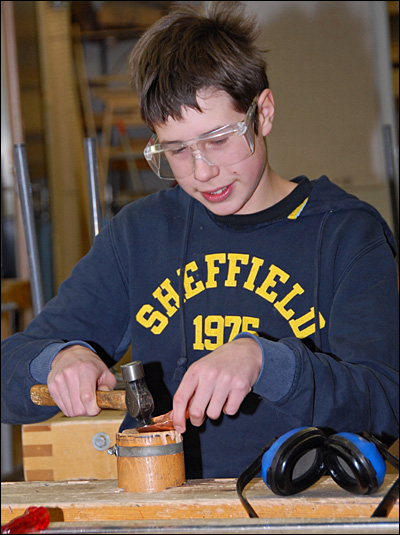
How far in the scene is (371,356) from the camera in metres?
1.09

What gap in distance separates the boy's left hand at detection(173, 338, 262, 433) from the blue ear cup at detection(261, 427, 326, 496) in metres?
0.09

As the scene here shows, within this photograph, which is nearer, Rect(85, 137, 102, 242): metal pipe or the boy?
the boy

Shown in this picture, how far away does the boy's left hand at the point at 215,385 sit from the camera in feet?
2.79

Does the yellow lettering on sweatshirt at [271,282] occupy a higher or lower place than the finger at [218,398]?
higher

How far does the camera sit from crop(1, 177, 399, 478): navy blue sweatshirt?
1.16 m

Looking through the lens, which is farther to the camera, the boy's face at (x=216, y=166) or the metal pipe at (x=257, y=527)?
the boy's face at (x=216, y=166)

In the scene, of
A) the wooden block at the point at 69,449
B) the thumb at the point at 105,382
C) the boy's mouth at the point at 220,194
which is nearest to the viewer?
the thumb at the point at 105,382

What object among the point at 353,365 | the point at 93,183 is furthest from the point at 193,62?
the point at 93,183

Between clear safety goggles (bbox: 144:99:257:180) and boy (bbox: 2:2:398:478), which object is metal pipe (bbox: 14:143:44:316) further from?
clear safety goggles (bbox: 144:99:257:180)

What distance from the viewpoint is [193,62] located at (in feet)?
3.92

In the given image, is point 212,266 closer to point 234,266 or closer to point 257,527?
point 234,266

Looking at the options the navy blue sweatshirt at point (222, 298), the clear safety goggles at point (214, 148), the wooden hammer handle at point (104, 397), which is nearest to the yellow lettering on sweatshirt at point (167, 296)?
the navy blue sweatshirt at point (222, 298)

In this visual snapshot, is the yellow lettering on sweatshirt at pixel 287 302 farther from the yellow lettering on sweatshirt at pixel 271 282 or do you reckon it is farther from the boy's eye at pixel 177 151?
the boy's eye at pixel 177 151

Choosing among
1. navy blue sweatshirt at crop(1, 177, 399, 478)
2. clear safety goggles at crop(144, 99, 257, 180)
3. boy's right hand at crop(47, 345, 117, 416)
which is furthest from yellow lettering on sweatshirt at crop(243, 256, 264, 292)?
boy's right hand at crop(47, 345, 117, 416)
